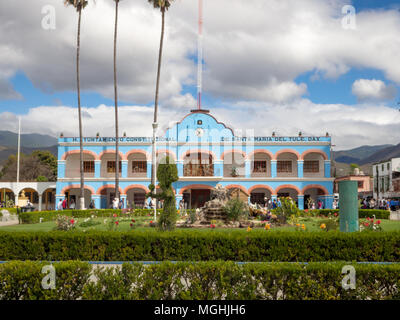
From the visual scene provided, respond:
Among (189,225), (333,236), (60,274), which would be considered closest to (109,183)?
(189,225)

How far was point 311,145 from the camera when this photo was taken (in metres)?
30.9

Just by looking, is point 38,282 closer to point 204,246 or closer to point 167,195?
point 204,246

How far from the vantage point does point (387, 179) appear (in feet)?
150

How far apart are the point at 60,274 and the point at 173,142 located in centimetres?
2561

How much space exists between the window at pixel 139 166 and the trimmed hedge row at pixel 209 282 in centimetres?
2714

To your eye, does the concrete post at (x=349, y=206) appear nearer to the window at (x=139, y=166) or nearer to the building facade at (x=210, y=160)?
the building facade at (x=210, y=160)

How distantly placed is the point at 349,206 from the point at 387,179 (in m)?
39.0

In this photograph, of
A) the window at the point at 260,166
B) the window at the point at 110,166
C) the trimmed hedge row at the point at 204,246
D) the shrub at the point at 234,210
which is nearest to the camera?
Answer: the trimmed hedge row at the point at 204,246

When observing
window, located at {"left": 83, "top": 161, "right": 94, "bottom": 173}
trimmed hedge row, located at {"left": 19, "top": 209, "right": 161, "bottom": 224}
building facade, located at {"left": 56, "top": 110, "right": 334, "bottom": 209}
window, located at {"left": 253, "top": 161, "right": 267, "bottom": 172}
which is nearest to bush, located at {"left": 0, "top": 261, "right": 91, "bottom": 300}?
trimmed hedge row, located at {"left": 19, "top": 209, "right": 161, "bottom": 224}

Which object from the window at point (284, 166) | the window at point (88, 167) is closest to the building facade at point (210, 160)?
the window at point (284, 166)

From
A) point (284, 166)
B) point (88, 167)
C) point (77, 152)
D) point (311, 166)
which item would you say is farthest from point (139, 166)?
point (311, 166)

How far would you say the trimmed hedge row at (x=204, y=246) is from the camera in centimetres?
907

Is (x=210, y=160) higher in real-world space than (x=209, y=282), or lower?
higher
